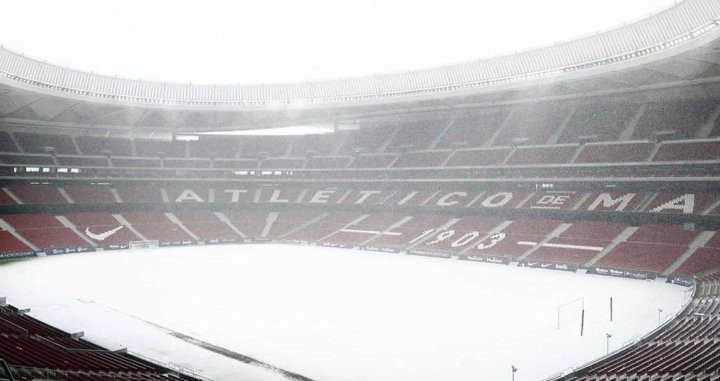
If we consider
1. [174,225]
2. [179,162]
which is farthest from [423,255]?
[179,162]

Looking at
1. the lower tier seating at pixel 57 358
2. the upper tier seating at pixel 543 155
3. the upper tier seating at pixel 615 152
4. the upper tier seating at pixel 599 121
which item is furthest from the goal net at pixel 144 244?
the upper tier seating at pixel 599 121

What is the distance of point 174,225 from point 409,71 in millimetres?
27303

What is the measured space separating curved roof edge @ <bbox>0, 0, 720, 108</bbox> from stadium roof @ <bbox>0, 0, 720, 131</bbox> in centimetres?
8

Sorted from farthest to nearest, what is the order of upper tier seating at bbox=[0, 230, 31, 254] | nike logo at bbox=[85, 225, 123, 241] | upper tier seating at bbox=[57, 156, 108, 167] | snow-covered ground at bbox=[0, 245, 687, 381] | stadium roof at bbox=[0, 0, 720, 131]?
upper tier seating at bbox=[57, 156, 108, 167]
nike logo at bbox=[85, 225, 123, 241]
upper tier seating at bbox=[0, 230, 31, 254]
stadium roof at bbox=[0, 0, 720, 131]
snow-covered ground at bbox=[0, 245, 687, 381]

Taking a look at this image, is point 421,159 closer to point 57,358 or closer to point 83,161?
point 83,161

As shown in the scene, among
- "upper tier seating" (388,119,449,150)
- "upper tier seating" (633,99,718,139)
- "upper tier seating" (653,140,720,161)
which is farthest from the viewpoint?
"upper tier seating" (388,119,449,150)

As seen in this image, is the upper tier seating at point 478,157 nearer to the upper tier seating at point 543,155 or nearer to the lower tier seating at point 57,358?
the upper tier seating at point 543,155

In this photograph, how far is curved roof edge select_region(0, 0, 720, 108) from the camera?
1433 inches

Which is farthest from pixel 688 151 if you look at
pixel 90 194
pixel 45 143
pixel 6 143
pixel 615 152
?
pixel 6 143

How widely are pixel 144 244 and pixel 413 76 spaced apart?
29.8m

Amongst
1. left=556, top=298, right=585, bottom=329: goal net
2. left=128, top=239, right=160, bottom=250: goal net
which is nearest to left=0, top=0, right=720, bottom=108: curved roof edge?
left=128, top=239, right=160, bottom=250: goal net

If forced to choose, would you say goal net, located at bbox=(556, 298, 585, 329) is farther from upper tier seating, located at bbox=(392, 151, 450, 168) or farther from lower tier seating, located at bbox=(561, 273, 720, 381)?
upper tier seating, located at bbox=(392, 151, 450, 168)

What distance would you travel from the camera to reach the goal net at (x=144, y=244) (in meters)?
45.9

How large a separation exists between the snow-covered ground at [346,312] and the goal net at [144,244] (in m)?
7.88
